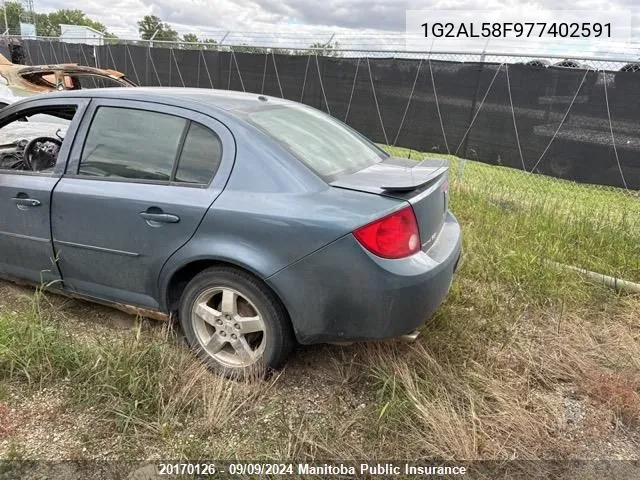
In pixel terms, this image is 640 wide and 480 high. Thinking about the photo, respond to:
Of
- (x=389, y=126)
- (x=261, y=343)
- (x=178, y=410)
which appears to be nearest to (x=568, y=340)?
(x=261, y=343)

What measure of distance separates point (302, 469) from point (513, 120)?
6746 millimetres

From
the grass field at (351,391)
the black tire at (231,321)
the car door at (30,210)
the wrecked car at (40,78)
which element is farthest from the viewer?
the wrecked car at (40,78)

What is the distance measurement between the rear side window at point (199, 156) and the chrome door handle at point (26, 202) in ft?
3.38

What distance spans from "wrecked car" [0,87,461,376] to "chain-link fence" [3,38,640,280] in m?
2.96

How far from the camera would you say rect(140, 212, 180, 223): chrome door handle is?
2645mm

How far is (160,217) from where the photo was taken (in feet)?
8.79

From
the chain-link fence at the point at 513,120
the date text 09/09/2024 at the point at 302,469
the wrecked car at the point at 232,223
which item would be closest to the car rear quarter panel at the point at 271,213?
the wrecked car at the point at 232,223

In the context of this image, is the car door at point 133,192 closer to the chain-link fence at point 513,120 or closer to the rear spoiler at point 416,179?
the rear spoiler at point 416,179

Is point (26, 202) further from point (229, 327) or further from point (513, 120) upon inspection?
point (513, 120)

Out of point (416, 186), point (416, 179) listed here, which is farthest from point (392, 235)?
point (416, 179)

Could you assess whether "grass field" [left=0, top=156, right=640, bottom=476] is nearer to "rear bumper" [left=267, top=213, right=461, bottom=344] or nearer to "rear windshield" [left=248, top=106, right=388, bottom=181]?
"rear bumper" [left=267, top=213, right=461, bottom=344]

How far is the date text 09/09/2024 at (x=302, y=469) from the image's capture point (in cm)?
209

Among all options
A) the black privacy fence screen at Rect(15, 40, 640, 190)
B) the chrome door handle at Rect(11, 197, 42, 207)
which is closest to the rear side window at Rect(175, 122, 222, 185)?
the chrome door handle at Rect(11, 197, 42, 207)

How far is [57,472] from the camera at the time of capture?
2.12 m
